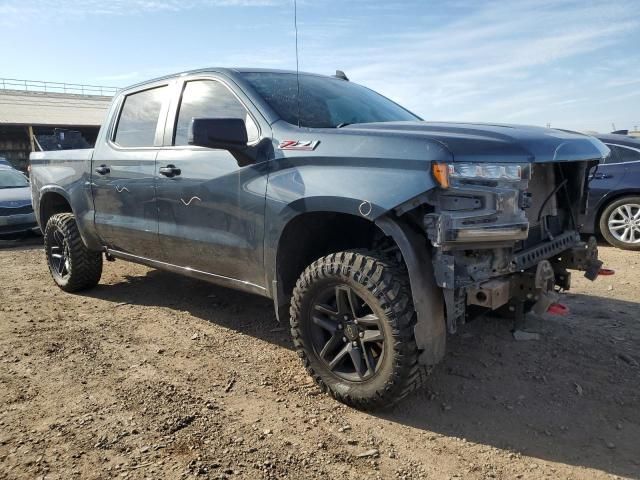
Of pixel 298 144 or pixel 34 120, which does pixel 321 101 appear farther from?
pixel 34 120

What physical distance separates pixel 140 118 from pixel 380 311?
2814 mm

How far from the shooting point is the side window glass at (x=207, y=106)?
11.4 feet

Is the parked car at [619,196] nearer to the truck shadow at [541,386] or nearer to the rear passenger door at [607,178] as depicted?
the rear passenger door at [607,178]

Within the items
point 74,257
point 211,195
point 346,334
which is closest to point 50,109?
point 74,257

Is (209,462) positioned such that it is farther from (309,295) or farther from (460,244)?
(460,244)

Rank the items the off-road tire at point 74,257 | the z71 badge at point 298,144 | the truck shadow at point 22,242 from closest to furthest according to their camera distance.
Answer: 1. the z71 badge at point 298,144
2. the off-road tire at point 74,257
3. the truck shadow at point 22,242

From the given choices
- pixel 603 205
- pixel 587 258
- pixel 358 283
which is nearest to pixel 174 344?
pixel 358 283

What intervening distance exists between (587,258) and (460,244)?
134 cm

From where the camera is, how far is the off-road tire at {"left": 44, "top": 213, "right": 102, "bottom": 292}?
5137mm

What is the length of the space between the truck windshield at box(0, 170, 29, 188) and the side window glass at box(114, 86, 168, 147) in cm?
665

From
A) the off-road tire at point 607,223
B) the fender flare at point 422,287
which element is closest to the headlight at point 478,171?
the fender flare at point 422,287

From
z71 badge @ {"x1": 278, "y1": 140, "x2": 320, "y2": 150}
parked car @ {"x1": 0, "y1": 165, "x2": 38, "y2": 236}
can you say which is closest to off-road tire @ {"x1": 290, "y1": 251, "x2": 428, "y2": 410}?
z71 badge @ {"x1": 278, "y1": 140, "x2": 320, "y2": 150}

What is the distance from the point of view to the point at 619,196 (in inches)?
277

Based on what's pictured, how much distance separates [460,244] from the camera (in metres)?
2.52
